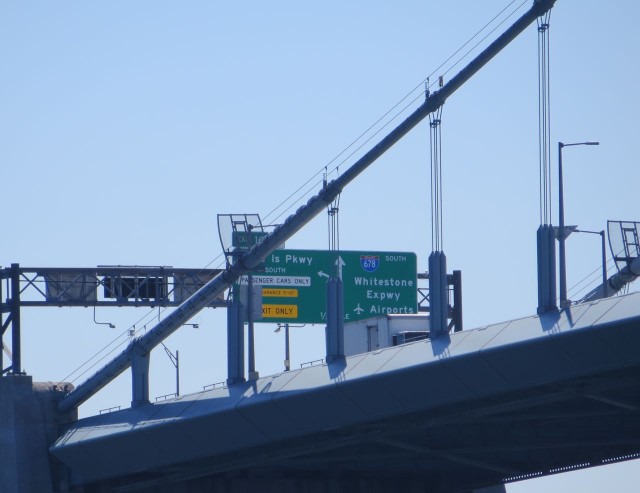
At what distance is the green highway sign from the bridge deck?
7.77 m

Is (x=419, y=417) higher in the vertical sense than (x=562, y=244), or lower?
lower

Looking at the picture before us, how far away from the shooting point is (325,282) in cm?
5862

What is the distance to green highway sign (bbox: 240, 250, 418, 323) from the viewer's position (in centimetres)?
5850

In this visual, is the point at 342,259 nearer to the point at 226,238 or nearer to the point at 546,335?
the point at 226,238

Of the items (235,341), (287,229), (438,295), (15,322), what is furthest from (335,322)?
(15,322)

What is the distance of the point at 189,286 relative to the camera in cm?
5419

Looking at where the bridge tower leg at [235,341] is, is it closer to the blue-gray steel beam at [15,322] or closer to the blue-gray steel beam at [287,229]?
the blue-gray steel beam at [287,229]

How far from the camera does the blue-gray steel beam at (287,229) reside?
4194cm

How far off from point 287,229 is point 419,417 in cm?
887

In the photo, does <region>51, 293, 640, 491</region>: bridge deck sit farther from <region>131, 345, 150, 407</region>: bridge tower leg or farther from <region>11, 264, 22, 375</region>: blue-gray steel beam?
Answer: <region>11, 264, 22, 375</region>: blue-gray steel beam

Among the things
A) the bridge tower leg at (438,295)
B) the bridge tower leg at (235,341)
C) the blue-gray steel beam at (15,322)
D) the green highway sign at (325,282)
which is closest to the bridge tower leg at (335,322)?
the bridge tower leg at (438,295)

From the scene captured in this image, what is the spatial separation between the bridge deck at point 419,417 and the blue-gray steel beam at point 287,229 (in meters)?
1.97

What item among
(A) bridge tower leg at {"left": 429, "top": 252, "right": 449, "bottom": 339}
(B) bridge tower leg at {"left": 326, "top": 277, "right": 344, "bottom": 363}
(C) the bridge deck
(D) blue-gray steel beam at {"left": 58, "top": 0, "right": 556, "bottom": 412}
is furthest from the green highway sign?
(A) bridge tower leg at {"left": 429, "top": 252, "right": 449, "bottom": 339}

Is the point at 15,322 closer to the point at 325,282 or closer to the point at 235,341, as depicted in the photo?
the point at 235,341
